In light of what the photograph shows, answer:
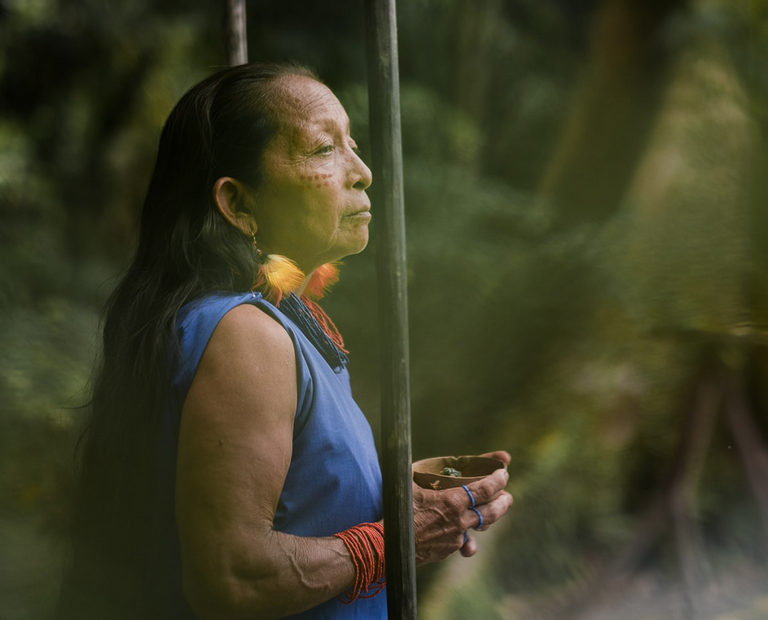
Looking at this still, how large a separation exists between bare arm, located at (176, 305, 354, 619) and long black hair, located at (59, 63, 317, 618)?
0.12 m

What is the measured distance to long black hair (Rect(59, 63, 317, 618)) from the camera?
1292 millimetres

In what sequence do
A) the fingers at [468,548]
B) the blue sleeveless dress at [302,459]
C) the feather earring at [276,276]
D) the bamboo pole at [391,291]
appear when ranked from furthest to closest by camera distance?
the fingers at [468,548]
the feather earring at [276,276]
the blue sleeveless dress at [302,459]
the bamboo pole at [391,291]

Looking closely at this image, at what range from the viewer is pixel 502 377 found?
120 inches

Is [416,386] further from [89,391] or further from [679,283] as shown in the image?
[89,391]

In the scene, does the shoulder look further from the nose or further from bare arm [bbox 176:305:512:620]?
the nose

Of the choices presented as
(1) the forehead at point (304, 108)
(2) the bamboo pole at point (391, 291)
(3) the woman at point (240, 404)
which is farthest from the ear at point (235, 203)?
(2) the bamboo pole at point (391, 291)

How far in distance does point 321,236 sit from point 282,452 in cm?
37

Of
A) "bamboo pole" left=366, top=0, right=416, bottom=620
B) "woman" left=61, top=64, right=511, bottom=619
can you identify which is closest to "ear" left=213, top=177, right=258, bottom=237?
"woman" left=61, top=64, right=511, bottom=619

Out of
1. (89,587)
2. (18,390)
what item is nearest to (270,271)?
(89,587)

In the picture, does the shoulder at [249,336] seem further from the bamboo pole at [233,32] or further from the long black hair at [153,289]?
Answer: the bamboo pole at [233,32]

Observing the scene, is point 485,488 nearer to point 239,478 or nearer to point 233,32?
point 239,478

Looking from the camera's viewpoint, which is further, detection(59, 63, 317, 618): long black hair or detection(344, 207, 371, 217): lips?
detection(344, 207, 371, 217): lips

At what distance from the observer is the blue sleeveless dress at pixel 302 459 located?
122cm

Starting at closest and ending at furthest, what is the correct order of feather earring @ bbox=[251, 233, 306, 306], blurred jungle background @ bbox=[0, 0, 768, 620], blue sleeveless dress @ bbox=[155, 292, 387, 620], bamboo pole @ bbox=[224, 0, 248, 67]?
blue sleeveless dress @ bbox=[155, 292, 387, 620] → feather earring @ bbox=[251, 233, 306, 306] → bamboo pole @ bbox=[224, 0, 248, 67] → blurred jungle background @ bbox=[0, 0, 768, 620]
